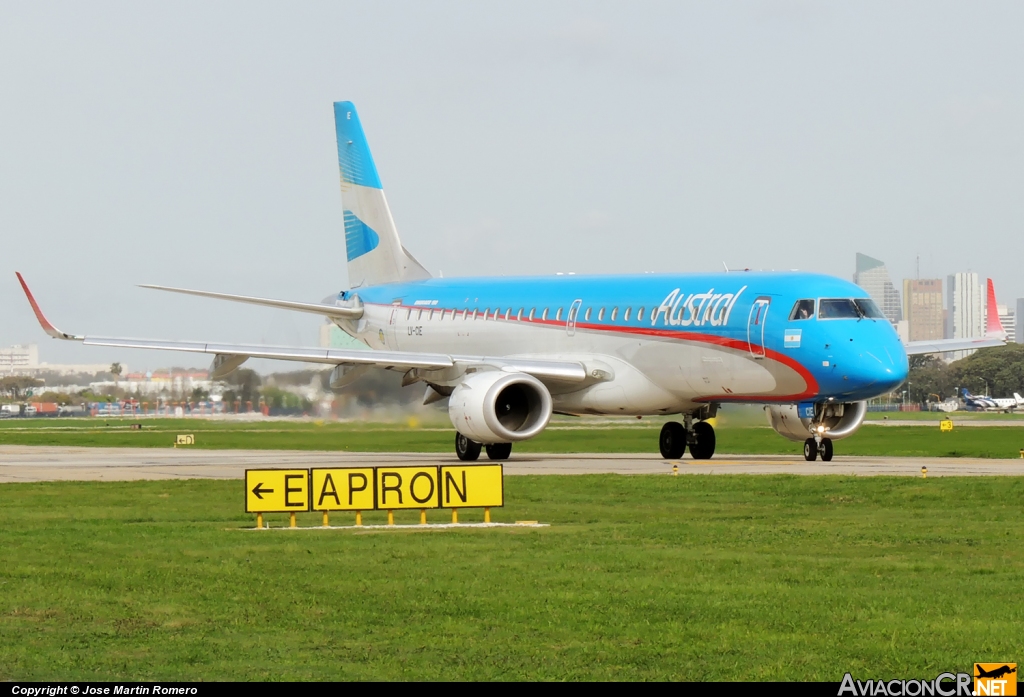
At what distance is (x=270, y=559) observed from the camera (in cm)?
1744

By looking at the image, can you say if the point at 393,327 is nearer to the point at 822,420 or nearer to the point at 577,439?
the point at 577,439

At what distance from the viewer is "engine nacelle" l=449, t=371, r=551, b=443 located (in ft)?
117

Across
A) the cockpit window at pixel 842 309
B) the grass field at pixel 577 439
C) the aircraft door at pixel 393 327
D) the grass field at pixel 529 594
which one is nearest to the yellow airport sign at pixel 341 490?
the grass field at pixel 529 594

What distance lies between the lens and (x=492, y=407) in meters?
35.5

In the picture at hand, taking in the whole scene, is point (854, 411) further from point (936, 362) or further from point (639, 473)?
point (936, 362)

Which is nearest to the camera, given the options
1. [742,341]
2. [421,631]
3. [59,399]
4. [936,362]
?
[421,631]

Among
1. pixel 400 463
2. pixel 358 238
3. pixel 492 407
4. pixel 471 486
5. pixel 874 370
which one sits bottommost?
pixel 400 463

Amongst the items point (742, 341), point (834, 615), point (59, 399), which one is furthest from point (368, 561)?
point (59, 399)

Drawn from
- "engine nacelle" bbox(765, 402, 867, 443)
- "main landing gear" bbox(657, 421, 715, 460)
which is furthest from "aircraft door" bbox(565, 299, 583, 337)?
"engine nacelle" bbox(765, 402, 867, 443)

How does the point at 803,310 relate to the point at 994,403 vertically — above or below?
above

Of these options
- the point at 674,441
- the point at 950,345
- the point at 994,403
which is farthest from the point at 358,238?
the point at 994,403

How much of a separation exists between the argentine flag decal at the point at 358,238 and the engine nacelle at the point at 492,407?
1217 centimetres

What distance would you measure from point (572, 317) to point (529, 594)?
24598 millimetres

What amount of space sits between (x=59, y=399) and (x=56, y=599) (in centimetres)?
9826
